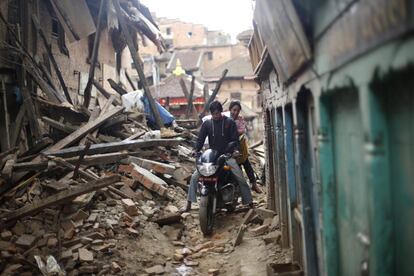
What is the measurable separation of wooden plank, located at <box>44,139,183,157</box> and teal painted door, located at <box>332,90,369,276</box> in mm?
5660

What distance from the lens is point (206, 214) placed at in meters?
6.39

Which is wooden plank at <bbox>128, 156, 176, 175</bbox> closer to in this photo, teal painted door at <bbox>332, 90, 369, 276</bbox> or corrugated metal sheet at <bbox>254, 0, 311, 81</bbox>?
corrugated metal sheet at <bbox>254, 0, 311, 81</bbox>

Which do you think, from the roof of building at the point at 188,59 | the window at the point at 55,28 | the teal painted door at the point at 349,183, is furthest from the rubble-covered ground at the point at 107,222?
the roof of building at the point at 188,59

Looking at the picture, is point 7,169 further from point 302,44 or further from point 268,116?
point 302,44

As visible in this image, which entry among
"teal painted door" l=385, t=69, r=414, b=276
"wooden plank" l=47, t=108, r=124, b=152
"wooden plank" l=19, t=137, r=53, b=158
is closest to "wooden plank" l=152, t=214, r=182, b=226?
"wooden plank" l=47, t=108, r=124, b=152

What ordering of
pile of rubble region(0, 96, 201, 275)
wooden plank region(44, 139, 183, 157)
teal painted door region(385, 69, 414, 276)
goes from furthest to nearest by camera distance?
wooden plank region(44, 139, 183, 157)
pile of rubble region(0, 96, 201, 275)
teal painted door region(385, 69, 414, 276)

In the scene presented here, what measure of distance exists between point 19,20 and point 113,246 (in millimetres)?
7015

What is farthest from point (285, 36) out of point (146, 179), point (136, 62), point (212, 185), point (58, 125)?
point (136, 62)

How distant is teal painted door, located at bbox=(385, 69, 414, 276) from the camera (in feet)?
5.57

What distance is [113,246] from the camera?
5680mm

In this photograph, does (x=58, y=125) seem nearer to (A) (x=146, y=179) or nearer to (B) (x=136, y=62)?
(A) (x=146, y=179)

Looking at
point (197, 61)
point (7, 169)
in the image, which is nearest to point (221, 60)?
point (197, 61)

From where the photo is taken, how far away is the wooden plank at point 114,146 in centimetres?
736

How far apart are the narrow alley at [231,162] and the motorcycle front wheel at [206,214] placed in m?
0.03
